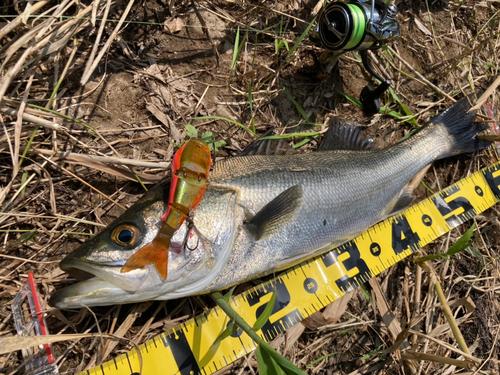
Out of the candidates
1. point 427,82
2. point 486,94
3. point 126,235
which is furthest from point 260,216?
point 486,94

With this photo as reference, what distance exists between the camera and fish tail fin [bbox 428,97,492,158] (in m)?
3.04

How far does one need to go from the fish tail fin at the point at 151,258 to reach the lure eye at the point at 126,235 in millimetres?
77

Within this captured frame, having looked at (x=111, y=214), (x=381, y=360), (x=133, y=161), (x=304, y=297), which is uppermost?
(x=133, y=161)

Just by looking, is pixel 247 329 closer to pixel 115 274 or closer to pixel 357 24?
pixel 115 274

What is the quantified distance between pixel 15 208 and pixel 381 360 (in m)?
3.28

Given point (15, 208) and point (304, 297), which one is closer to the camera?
point (15, 208)

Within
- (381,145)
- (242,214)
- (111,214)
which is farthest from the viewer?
(381,145)

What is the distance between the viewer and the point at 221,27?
295 centimetres

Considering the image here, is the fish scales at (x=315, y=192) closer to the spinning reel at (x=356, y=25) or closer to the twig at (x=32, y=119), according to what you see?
the spinning reel at (x=356, y=25)

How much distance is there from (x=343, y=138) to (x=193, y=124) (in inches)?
53.5

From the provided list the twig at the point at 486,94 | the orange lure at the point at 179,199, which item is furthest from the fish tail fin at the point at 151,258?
the twig at the point at 486,94

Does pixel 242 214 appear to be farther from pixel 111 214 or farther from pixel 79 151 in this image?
pixel 79 151

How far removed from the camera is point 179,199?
1811mm

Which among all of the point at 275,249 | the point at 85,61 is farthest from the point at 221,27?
the point at 275,249
